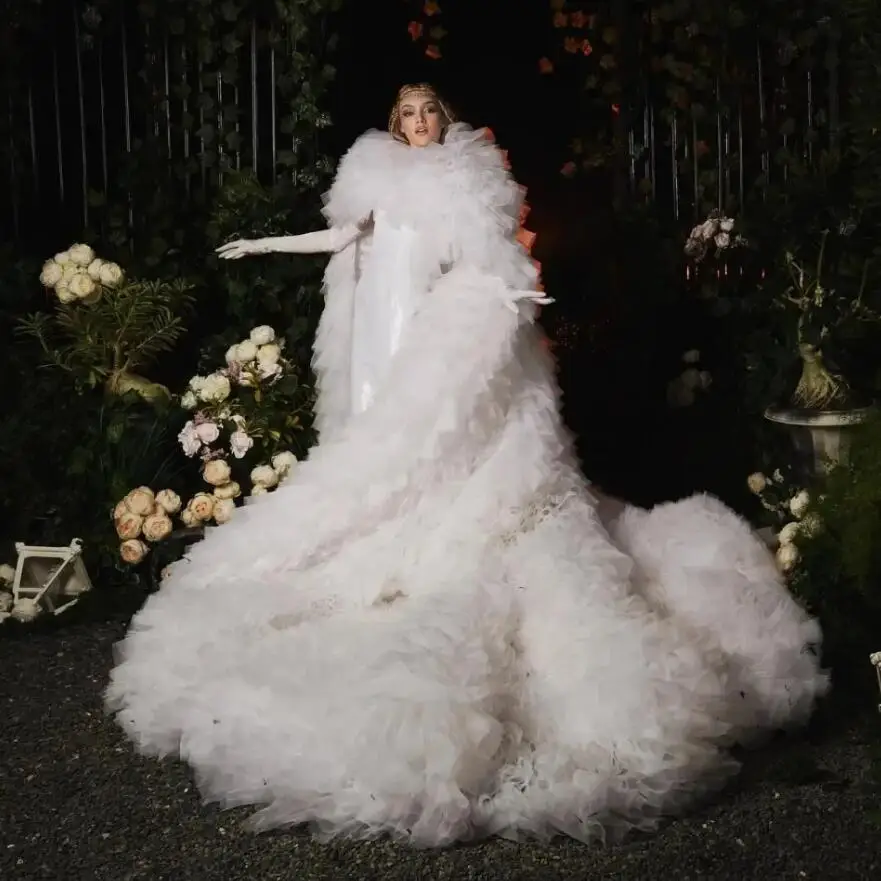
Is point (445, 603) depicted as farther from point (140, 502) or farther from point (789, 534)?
point (140, 502)

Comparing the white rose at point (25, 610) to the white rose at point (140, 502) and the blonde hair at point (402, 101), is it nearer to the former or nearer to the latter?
the white rose at point (140, 502)

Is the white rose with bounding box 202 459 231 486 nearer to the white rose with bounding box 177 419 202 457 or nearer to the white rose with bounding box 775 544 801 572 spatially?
the white rose with bounding box 177 419 202 457

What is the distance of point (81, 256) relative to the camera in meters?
3.73

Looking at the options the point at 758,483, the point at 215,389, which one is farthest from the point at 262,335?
the point at 758,483

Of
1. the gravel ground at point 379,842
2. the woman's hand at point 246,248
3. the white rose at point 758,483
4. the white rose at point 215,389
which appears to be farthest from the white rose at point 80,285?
the white rose at point 758,483

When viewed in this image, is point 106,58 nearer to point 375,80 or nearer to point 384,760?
point 375,80

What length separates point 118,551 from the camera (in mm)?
3701

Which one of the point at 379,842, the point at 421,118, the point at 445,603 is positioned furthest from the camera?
the point at 421,118

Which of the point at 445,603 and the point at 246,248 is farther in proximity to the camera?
the point at 246,248

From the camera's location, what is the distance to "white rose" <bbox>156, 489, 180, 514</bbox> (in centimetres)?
357

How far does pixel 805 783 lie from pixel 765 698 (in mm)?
246

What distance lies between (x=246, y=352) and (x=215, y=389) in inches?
6.1

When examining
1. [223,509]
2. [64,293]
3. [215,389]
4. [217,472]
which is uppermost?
[64,293]

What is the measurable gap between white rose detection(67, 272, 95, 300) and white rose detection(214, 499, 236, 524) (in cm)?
79
